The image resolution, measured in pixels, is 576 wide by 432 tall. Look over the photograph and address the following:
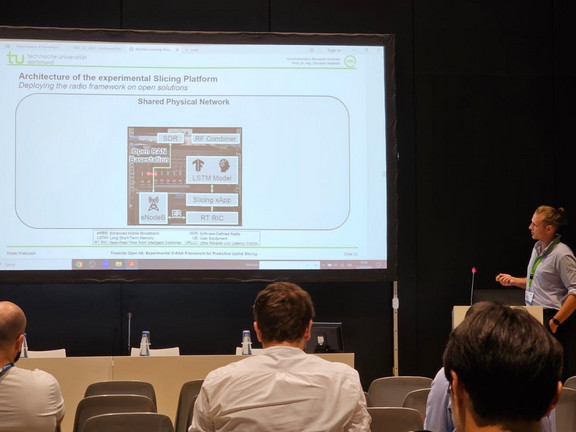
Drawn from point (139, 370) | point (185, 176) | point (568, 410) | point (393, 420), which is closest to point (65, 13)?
point (185, 176)

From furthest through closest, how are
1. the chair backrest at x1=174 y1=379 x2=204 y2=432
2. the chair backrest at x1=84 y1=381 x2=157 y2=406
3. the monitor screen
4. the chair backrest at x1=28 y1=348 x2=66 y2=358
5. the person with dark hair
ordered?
the monitor screen < the chair backrest at x1=28 y1=348 x2=66 y2=358 < the chair backrest at x1=84 y1=381 x2=157 y2=406 < the chair backrest at x1=174 y1=379 x2=204 y2=432 < the person with dark hair

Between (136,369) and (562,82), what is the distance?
5177 millimetres

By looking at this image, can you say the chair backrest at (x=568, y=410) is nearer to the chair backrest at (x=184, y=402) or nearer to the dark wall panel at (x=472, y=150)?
the chair backrest at (x=184, y=402)

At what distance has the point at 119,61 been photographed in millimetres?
6738

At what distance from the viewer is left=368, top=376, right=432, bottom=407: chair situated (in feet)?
15.4

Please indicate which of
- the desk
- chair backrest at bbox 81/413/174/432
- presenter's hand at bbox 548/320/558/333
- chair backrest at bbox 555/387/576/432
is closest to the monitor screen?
the desk

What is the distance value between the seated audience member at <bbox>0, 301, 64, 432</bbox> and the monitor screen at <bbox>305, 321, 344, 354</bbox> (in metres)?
3.07

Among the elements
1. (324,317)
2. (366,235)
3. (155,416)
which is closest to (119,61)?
(366,235)

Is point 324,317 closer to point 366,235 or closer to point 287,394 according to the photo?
point 366,235

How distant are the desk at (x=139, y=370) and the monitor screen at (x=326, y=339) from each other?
1.36 ft

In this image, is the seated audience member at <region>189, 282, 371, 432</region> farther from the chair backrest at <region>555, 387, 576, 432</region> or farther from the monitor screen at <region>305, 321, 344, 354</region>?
the monitor screen at <region>305, 321, 344, 354</region>

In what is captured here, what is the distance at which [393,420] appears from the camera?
348 centimetres

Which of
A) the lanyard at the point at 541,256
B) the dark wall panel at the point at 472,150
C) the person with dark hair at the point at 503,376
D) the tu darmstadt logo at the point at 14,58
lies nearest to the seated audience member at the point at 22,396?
the person with dark hair at the point at 503,376

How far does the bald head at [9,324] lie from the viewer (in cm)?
321
